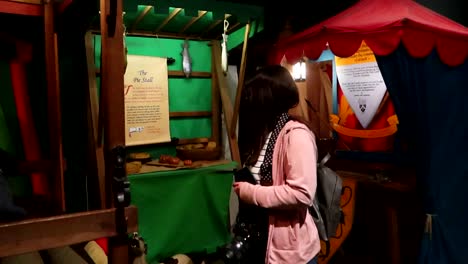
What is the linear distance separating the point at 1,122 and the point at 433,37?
3.93 meters

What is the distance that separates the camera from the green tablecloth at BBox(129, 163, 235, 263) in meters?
3.67

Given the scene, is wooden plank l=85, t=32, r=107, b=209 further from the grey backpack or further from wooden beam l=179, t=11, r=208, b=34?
the grey backpack

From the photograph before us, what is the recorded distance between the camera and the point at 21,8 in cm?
301

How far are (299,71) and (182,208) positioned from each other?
2.21 meters

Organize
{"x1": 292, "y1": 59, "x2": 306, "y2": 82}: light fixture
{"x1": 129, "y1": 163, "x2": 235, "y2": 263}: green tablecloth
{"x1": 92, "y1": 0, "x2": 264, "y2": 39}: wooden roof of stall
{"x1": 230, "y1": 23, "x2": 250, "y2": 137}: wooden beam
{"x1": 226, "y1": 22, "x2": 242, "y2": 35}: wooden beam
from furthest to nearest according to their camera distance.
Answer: {"x1": 292, "y1": 59, "x2": 306, "y2": 82}: light fixture → {"x1": 226, "y1": 22, "x2": 242, "y2": 35}: wooden beam → {"x1": 230, "y1": 23, "x2": 250, "y2": 137}: wooden beam → {"x1": 129, "y1": 163, "x2": 235, "y2": 263}: green tablecloth → {"x1": 92, "y1": 0, "x2": 264, "y2": 39}: wooden roof of stall

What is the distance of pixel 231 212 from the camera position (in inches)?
175

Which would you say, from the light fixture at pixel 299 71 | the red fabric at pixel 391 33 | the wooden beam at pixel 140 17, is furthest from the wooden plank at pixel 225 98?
the red fabric at pixel 391 33

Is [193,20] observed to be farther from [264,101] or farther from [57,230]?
[57,230]

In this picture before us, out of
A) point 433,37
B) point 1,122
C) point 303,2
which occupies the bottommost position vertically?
point 1,122

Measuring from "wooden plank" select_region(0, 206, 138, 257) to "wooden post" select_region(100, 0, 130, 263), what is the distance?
84 millimetres

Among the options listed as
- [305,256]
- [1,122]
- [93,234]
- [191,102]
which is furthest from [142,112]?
[305,256]

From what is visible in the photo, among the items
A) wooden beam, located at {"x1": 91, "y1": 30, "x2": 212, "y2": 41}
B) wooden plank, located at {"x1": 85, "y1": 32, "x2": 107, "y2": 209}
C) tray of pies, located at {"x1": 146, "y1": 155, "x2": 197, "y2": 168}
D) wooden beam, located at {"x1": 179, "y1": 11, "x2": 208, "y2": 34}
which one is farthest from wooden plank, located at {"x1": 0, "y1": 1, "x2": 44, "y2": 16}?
tray of pies, located at {"x1": 146, "y1": 155, "x2": 197, "y2": 168}

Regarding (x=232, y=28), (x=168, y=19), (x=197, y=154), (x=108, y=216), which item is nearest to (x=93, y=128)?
(x=197, y=154)

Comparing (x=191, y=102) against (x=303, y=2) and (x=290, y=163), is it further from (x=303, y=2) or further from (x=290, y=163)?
(x=290, y=163)
